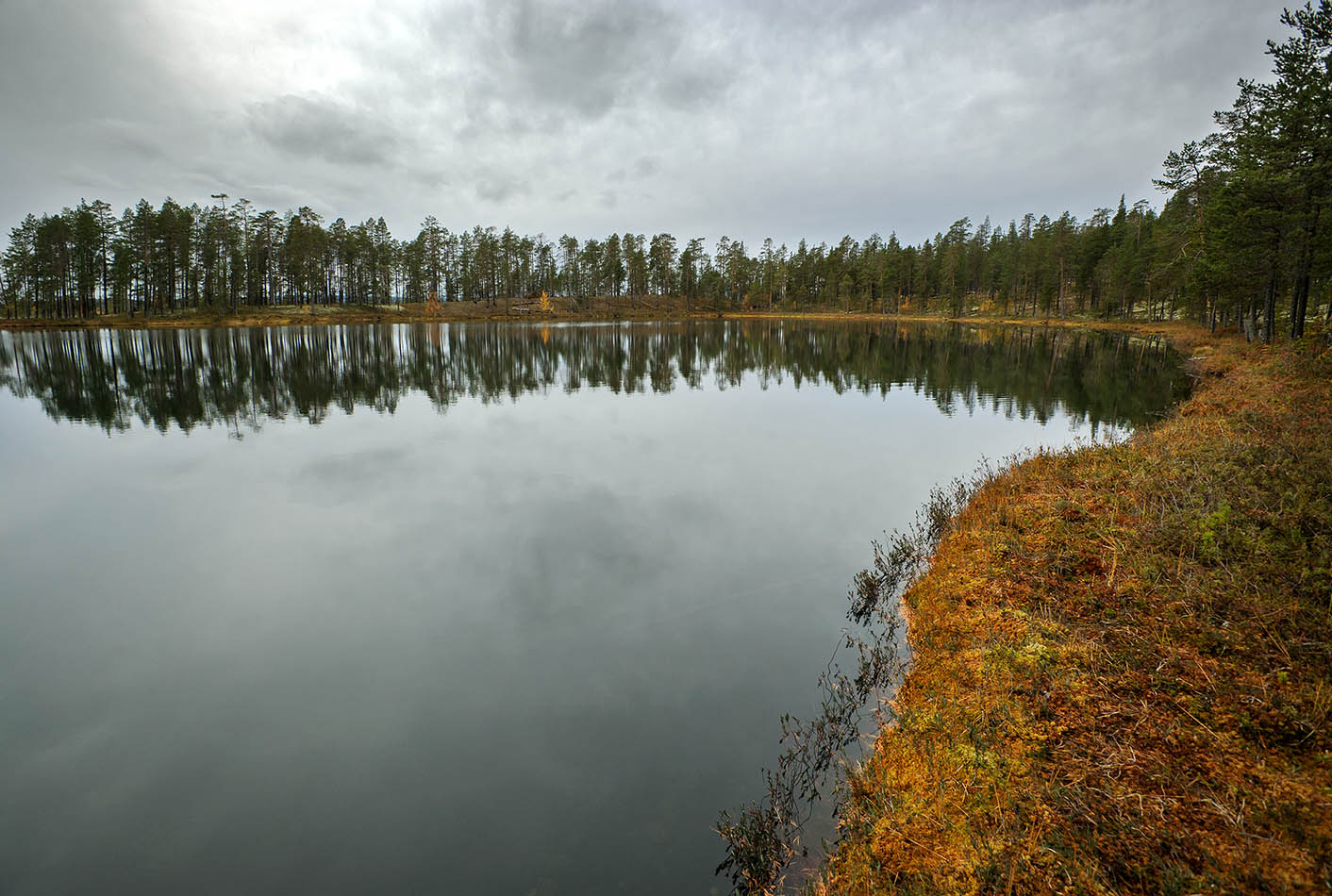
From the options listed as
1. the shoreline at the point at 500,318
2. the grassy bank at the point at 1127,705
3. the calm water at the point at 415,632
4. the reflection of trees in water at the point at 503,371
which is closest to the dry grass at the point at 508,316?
the shoreline at the point at 500,318

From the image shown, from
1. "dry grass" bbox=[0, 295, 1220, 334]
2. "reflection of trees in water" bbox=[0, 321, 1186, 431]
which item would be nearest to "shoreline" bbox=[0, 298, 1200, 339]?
"dry grass" bbox=[0, 295, 1220, 334]

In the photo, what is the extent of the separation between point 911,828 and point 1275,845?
245cm

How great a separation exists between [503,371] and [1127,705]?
4049 cm

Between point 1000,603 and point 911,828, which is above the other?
point 1000,603

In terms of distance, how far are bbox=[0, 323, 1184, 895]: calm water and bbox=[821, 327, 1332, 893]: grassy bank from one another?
6.27 feet

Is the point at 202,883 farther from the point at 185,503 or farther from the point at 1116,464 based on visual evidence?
the point at 1116,464

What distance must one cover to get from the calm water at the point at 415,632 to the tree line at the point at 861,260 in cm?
1955

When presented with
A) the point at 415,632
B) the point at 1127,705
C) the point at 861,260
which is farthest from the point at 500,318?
the point at 1127,705

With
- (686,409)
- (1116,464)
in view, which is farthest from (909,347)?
(1116,464)

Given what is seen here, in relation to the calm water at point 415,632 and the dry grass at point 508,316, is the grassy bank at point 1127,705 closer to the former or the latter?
the calm water at point 415,632

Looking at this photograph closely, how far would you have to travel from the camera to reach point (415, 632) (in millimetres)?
9383

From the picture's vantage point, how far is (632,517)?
14.3m

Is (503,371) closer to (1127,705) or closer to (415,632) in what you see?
(415,632)

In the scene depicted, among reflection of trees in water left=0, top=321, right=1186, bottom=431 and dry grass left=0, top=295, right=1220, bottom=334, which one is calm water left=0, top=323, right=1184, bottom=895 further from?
dry grass left=0, top=295, right=1220, bottom=334
